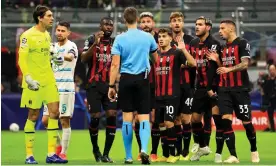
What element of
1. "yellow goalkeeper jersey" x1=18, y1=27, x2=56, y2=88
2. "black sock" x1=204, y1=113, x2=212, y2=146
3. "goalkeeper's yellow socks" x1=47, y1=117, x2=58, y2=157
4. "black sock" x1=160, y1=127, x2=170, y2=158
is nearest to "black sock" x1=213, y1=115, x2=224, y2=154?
"black sock" x1=160, y1=127, x2=170, y2=158

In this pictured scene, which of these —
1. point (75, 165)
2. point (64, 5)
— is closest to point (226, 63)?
point (75, 165)

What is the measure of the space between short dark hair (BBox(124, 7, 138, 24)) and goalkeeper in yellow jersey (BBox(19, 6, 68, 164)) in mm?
1499

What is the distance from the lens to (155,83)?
15367mm

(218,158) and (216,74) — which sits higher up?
(216,74)

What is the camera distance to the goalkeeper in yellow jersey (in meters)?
13.9

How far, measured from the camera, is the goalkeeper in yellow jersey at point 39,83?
548 inches

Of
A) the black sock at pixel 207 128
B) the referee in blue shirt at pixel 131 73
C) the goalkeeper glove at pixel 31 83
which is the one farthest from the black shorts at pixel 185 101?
the goalkeeper glove at pixel 31 83

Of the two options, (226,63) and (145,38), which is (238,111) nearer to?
(226,63)

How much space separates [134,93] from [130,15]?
3.89 feet

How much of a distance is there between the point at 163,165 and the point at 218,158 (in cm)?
128

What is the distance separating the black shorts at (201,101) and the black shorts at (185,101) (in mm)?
97

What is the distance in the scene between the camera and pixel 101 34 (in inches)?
590

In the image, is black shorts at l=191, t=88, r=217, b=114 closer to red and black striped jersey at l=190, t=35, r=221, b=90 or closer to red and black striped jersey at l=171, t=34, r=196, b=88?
red and black striped jersey at l=190, t=35, r=221, b=90

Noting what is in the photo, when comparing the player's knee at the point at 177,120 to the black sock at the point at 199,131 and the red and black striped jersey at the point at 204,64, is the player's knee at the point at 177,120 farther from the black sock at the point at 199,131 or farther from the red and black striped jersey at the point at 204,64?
the red and black striped jersey at the point at 204,64
